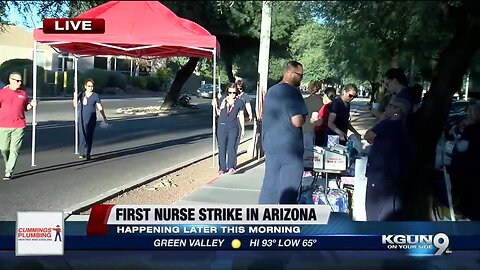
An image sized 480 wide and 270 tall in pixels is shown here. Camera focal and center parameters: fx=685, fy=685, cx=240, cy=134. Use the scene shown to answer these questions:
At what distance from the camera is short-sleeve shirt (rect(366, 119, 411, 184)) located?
468 centimetres

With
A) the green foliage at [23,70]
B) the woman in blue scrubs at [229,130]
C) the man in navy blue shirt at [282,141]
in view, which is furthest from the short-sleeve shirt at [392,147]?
the woman in blue scrubs at [229,130]

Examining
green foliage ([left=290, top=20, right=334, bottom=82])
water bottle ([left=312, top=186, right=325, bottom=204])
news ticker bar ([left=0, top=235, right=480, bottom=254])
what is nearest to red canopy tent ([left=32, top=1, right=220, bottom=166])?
green foliage ([left=290, top=20, right=334, bottom=82])

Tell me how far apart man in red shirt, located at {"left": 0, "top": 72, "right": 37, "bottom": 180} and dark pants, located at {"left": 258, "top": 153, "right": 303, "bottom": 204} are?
1.86 metres

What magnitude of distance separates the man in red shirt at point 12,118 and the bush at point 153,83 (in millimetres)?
777

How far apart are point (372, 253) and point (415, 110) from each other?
3.52ft

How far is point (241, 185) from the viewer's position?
253 inches

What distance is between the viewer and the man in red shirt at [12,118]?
14.8 feet

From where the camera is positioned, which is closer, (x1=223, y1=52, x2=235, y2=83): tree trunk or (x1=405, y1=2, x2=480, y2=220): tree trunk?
(x1=405, y1=2, x2=480, y2=220): tree trunk

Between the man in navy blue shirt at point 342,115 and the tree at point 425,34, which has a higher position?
the tree at point 425,34

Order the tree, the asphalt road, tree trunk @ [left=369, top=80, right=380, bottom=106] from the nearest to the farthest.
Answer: the tree
tree trunk @ [left=369, top=80, right=380, bottom=106]
the asphalt road

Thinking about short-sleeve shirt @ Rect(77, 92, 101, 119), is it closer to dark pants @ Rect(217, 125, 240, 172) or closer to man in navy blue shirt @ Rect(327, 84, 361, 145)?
man in navy blue shirt @ Rect(327, 84, 361, 145)

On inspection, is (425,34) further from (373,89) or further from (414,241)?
(414,241)

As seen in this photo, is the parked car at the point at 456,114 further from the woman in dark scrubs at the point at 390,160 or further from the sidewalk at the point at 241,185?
the sidewalk at the point at 241,185

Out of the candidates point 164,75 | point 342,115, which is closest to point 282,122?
point 342,115
